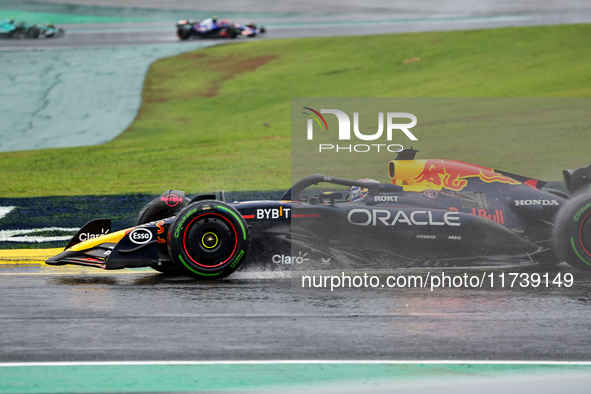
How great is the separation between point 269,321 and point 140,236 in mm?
1818

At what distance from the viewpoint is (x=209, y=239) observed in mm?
6594

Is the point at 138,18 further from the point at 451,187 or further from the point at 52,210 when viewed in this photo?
the point at 451,187

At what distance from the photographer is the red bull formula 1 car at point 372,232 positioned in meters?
6.61

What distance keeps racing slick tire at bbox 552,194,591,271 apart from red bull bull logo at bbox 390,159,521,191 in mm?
562

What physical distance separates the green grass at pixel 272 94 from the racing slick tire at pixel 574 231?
642 centimetres

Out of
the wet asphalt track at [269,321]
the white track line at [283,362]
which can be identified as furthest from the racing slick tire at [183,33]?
the white track line at [283,362]

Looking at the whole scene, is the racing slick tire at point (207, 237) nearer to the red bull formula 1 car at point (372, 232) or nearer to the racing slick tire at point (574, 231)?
the red bull formula 1 car at point (372, 232)

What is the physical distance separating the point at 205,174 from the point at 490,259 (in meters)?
8.50

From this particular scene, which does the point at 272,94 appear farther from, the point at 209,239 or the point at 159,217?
the point at 209,239

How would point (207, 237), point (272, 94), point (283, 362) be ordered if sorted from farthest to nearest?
point (272, 94) < point (207, 237) < point (283, 362)

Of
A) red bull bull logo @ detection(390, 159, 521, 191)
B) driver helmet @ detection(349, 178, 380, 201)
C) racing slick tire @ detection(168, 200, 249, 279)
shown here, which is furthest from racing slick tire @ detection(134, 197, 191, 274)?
red bull bull logo @ detection(390, 159, 521, 191)

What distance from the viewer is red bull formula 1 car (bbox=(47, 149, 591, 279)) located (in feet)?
21.7

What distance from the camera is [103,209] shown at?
11.0 meters

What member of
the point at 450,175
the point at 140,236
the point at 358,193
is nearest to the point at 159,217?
the point at 140,236
